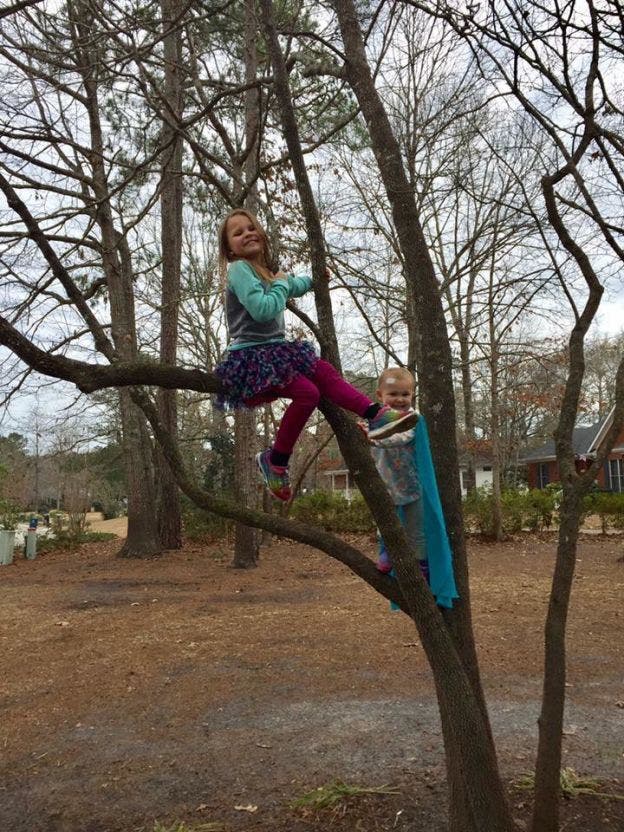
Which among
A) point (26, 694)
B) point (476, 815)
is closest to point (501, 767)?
point (476, 815)

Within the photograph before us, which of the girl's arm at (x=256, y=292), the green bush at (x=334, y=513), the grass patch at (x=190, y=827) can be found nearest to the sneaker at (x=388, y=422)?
the girl's arm at (x=256, y=292)

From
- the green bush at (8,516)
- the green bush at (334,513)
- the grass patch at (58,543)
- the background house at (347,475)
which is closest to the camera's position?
the green bush at (8,516)

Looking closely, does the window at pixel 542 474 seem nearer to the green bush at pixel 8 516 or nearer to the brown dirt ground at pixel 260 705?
the brown dirt ground at pixel 260 705

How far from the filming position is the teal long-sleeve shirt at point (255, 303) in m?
2.20

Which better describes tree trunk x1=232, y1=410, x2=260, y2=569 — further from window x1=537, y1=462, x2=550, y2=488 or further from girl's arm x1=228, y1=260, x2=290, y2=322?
window x1=537, y1=462, x2=550, y2=488

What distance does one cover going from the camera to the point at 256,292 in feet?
7.27

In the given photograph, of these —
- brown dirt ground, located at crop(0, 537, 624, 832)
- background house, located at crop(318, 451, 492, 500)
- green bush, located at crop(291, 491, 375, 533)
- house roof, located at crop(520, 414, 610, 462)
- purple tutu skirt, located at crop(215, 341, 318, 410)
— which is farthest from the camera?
house roof, located at crop(520, 414, 610, 462)

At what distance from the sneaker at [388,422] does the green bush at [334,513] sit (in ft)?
38.8

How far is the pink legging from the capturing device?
2.21 metres

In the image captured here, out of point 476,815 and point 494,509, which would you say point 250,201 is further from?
point 476,815

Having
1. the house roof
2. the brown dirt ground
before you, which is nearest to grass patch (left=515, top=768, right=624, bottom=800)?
the brown dirt ground

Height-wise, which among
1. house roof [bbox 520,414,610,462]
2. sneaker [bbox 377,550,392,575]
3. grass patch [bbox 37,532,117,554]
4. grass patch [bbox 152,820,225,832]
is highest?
house roof [bbox 520,414,610,462]

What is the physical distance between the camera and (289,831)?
2857 millimetres

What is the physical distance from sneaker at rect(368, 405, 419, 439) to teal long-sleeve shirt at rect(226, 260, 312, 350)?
1.48 ft
